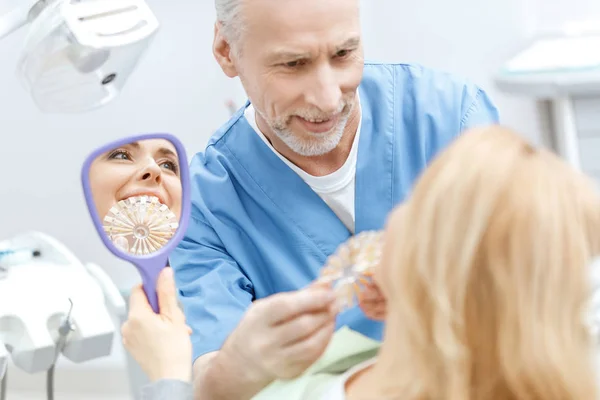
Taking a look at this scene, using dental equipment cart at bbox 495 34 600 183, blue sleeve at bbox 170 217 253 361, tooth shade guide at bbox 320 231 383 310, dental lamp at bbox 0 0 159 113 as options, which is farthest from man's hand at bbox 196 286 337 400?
dental equipment cart at bbox 495 34 600 183

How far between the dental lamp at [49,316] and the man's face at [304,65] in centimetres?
56

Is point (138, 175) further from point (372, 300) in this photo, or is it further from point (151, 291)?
point (372, 300)

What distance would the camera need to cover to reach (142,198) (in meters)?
1.37

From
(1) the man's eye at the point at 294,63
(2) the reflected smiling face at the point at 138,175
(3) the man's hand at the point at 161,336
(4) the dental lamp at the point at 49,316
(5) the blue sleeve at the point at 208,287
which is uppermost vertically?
(1) the man's eye at the point at 294,63

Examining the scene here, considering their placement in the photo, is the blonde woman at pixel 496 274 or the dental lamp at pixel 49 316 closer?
the blonde woman at pixel 496 274

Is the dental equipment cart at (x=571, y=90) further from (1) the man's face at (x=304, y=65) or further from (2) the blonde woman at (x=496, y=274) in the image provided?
(2) the blonde woman at (x=496, y=274)

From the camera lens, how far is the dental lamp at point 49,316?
1793 mm

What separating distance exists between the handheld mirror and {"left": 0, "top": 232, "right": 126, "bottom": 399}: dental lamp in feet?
1.68

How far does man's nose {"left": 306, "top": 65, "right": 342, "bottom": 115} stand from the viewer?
58.7 inches

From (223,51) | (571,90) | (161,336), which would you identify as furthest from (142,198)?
(571,90)

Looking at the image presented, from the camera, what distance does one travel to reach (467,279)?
846 millimetres

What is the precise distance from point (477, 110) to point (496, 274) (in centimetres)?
92

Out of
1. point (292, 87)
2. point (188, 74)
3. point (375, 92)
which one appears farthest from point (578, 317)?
point (188, 74)

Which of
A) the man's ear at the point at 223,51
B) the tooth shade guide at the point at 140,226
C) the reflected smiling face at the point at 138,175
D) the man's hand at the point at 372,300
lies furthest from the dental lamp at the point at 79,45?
the man's hand at the point at 372,300
